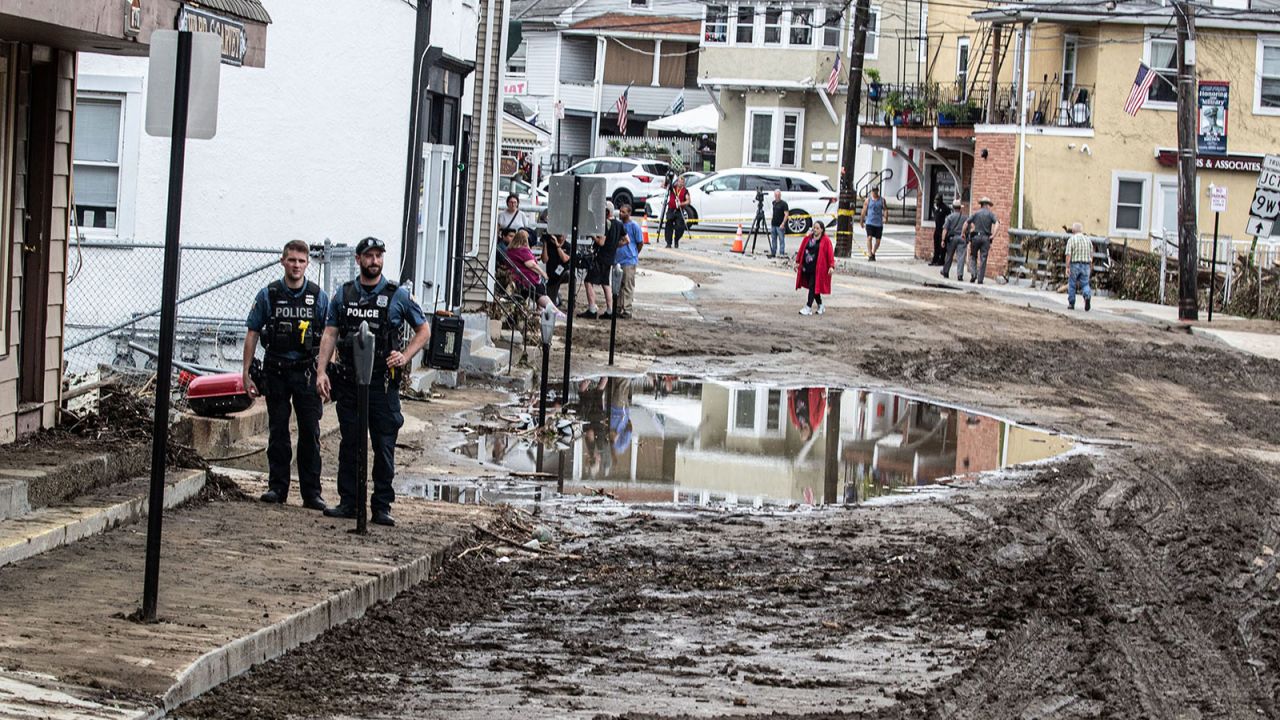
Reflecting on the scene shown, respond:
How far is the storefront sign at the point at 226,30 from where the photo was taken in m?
10.0

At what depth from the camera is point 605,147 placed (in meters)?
67.5

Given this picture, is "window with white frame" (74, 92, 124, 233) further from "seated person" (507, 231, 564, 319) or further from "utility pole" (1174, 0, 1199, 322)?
"utility pole" (1174, 0, 1199, 322)

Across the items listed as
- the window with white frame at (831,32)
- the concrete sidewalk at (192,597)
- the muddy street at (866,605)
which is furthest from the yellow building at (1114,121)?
the concrete sidewalk at (192,597)

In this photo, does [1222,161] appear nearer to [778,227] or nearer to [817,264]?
[778,227]

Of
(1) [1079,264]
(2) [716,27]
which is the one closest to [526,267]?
(1) [1079,264]

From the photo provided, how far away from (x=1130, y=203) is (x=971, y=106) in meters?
5.24

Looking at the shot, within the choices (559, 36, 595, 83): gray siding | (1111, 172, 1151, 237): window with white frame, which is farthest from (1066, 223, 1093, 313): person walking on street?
(559, 36, 595, 83): gray siding

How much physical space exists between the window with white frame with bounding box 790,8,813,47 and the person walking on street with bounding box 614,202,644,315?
31.9 meters

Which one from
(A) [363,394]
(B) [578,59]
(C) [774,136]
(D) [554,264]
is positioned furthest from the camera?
(B) [578,59]

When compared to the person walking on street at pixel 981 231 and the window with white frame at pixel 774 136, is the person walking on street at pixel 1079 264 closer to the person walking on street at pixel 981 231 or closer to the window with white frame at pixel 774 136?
the person walking on street at pixel 981 231

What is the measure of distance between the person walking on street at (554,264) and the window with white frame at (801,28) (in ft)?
109

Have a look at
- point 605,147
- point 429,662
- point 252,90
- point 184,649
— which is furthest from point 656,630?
point 605,147

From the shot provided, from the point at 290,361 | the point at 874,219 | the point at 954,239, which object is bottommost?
the point at 290,361

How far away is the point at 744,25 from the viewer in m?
59.0
